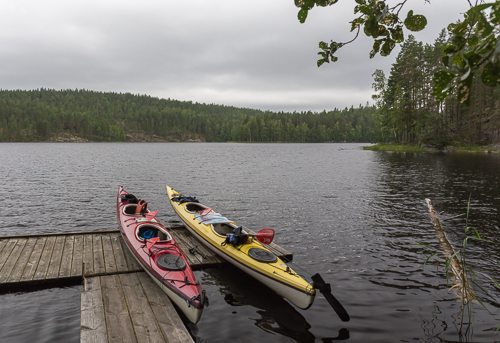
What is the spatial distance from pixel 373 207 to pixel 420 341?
13.3m

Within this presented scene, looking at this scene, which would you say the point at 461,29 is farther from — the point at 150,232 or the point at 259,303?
the point at 150,232

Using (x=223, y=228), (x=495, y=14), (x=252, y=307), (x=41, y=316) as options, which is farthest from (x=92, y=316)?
(x=495, y=14)

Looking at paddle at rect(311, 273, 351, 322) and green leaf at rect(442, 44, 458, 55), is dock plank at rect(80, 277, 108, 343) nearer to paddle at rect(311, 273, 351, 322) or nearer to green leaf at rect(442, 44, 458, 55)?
paddle at rect(311, 273, 351, 322)

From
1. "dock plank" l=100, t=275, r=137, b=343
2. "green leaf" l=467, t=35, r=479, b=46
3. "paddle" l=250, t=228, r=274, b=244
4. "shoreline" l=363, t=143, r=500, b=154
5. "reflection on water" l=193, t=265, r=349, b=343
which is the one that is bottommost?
"reflection on water" l=193, t=265, r=349, b=343

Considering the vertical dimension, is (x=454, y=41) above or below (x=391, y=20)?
below

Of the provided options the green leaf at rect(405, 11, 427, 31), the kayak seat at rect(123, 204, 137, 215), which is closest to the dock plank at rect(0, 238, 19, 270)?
the kayak seat at rect(123, 204, 137, 215)

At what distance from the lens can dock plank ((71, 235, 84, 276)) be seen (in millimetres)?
9443

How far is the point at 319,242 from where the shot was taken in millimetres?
13555

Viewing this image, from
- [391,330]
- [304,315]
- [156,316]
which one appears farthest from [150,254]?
[391,330]

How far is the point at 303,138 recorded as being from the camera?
172 meters

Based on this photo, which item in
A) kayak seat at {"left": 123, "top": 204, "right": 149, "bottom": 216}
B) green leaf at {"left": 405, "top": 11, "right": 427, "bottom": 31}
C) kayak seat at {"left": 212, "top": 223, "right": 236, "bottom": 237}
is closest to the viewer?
green leaf at {"left": 405, "top": 11, "right": 427, "bottom": 31}

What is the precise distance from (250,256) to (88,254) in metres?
5.69

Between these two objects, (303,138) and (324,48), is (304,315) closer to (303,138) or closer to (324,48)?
(324,48)

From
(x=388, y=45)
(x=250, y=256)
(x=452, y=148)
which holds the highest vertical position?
(x=388, y=45)
